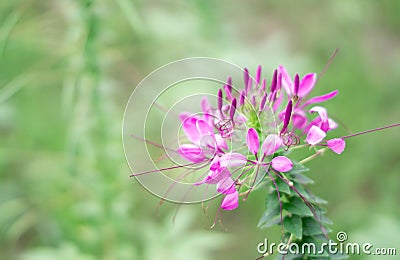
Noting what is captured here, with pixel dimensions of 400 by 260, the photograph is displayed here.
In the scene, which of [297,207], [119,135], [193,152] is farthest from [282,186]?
[119,135]

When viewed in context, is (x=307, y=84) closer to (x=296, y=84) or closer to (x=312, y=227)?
(x=296, y=84)

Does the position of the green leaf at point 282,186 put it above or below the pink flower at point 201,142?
below

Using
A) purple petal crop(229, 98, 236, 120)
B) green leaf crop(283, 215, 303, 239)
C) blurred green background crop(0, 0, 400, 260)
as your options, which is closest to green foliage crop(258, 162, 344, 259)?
green leaf crop(283, 215, 303, 239)

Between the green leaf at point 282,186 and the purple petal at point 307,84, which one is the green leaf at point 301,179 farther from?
the purple petal at point 307,84

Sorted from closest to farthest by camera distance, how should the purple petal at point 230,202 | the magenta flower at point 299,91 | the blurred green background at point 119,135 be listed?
the purple petal at point 230,202, the magenta flower at point 299,91, the blurred green background at point 119,135

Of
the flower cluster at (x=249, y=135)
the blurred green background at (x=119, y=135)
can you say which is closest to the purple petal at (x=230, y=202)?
the flower cluster at (x=249, y=135)

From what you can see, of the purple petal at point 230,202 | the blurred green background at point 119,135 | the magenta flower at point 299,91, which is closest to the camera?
the purple petal at point 230,202

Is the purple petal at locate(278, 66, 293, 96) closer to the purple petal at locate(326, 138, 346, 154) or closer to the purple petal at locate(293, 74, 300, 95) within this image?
the purple petal at locate(293, 74, 300, 95)

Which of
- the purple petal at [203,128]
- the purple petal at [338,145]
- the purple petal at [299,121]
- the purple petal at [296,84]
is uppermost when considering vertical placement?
the purple petal at [296,84]
